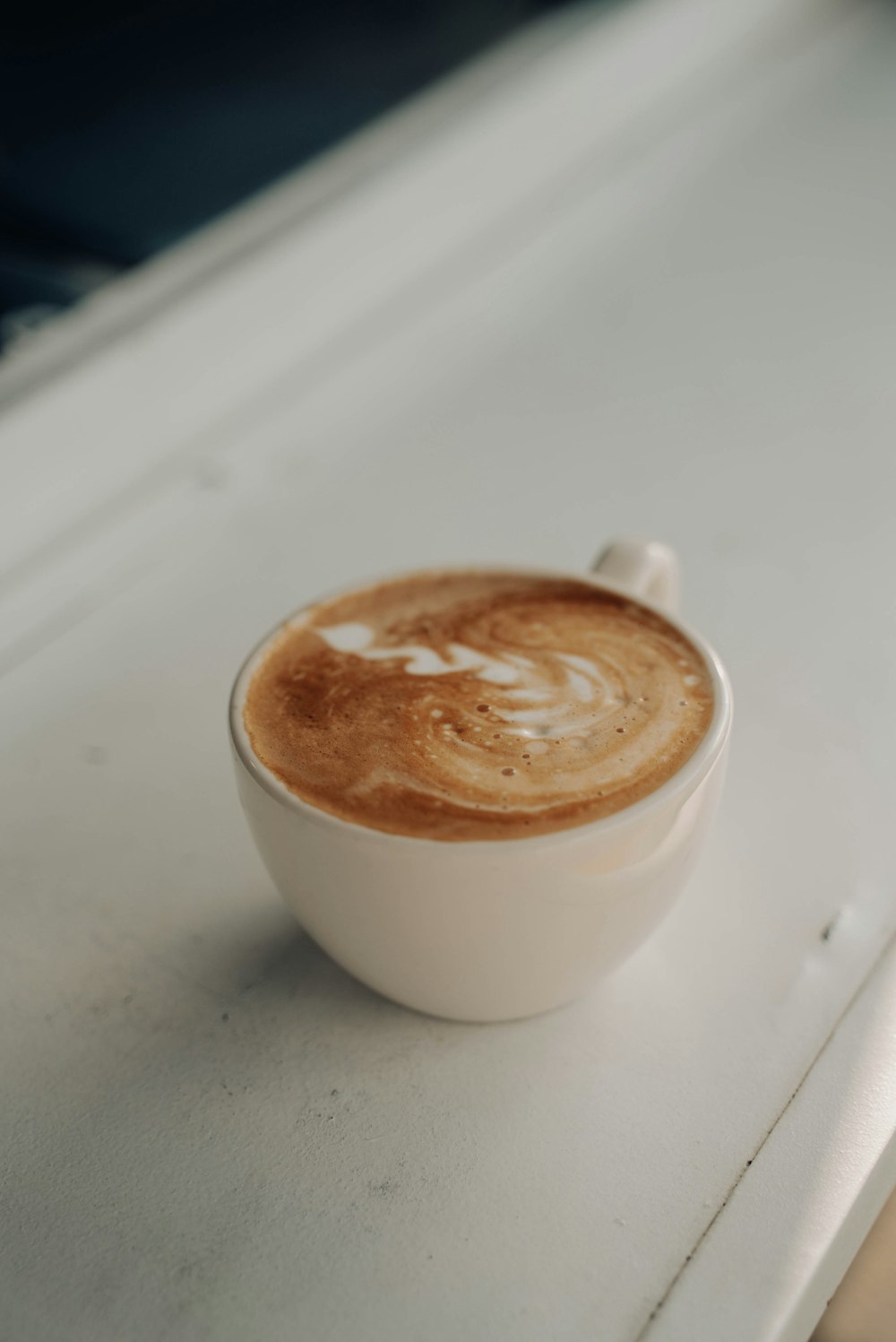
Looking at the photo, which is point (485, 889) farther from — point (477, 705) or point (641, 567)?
point (641, 567)

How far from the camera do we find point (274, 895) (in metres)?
0.56

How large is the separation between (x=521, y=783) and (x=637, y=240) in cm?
87

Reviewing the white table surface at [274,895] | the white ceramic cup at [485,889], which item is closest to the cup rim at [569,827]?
the white ceramic cup at [485,889]

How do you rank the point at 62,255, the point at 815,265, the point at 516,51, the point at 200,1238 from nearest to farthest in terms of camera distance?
the point at 200,1238, the point at 62,255, the point at 815,265, the point at 516,51

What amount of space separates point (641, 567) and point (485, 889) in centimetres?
20

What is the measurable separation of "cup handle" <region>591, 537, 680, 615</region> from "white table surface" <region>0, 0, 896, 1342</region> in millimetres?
109

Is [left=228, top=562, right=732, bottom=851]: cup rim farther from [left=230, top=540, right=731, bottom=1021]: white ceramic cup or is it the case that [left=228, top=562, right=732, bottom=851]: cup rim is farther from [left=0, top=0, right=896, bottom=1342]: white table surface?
[left=0, top=0, right=896, bottom=1342]: white table surface

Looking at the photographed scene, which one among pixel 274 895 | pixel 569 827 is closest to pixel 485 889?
pixel 569 827

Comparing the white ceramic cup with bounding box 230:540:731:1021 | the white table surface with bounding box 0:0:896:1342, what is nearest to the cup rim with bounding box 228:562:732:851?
the white ceramic cup with bounding box 230:540:731:1021

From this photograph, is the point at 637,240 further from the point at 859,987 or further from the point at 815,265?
the point at 859,987

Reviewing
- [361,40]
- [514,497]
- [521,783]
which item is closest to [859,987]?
[521,783]

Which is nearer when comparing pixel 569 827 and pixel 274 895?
pixel 569 827

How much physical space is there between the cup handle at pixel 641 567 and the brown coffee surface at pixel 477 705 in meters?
0.03

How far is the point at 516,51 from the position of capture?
49.1 inches
